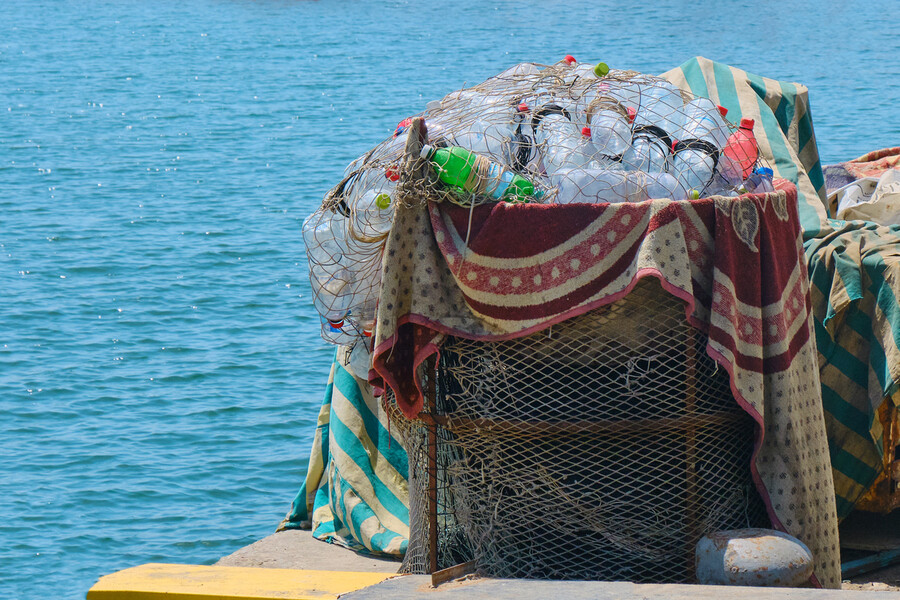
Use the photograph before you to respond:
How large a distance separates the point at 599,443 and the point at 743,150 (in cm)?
106

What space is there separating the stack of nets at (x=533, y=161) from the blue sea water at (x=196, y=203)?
10.7 ft

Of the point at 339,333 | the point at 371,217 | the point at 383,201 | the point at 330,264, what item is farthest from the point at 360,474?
the point at 383,201

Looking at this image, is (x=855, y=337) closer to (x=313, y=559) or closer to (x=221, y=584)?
(x=313, y=559)

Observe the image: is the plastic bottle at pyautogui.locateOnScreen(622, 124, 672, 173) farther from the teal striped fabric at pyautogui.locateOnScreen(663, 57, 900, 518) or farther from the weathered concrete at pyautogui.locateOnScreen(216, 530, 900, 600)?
the weathered concrete at pyautogui.locateOnScreen(216, 530, 900, 600)

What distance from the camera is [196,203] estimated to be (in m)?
14.9

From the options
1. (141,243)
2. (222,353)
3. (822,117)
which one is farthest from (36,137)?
(822,117)

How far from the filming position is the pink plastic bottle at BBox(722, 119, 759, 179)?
12.1ft

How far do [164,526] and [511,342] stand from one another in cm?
411

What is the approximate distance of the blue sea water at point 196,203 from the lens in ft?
24.2

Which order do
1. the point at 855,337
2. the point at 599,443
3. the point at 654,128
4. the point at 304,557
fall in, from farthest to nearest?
the point at 304,557
the point at 855,337
the point at 654,128
the point at 599,443

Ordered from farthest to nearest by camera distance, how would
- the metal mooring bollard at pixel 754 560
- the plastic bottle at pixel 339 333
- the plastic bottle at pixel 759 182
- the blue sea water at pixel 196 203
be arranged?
the blue sea water at pixel 196 203
the plastic bottle at pixel 339 333
the plastic bottle at pixel 759 182
the metal mooring bollard at pixel 754 560

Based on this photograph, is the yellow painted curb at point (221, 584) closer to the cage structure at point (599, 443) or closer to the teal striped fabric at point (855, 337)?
the cage structure at point (599, 443)

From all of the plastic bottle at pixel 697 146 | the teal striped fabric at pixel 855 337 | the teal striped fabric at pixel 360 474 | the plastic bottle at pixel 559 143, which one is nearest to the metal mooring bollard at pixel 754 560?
the plastic bottle at pixel 697 146

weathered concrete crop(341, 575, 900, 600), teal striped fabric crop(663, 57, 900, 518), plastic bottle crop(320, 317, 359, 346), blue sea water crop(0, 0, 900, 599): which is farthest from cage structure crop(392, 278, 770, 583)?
blue sea water crop(0, 0, 900, 599)
